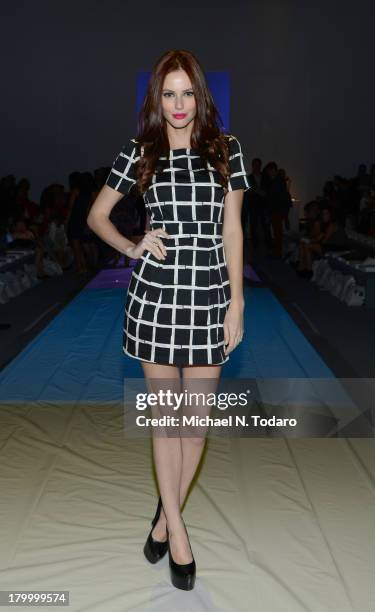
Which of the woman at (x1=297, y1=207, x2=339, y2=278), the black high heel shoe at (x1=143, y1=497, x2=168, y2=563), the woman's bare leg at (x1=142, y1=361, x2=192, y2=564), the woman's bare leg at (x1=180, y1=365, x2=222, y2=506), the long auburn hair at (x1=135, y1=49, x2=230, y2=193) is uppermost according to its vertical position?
the long auburn hair at (x1=135, y1=49, x2=230, y2=193)

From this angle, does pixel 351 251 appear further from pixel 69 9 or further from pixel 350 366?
pixel 69 9

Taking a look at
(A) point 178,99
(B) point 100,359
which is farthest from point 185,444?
(B) point 100,359

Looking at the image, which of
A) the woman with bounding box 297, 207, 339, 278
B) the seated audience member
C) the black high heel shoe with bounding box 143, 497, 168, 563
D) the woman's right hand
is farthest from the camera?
the seated audience member

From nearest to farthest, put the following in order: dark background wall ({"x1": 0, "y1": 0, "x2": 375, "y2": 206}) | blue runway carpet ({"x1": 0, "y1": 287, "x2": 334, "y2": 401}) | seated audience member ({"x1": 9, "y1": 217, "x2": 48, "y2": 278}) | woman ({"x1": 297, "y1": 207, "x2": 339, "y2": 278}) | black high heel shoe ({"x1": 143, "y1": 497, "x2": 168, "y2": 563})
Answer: black high heel shoe ({"x1": 143, "y1": 497, "x2": 168, "y2": 563}), blue runway carpet ({"x1": 0, "y1": 287, "x2": 334, "y2": 401}), woman ({"x1": 297, "y1": 207, "x2": 339, "y2": 278}), seated audience member ({"x1": 9, "y1": 217, "x2": 48, "y2": 278}), dark background wall ({"x1": 0, "y1": 0, "x2": 375, "y2": 206})

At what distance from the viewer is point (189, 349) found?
2.17 meters

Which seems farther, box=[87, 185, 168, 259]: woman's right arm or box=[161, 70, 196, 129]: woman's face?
box=[87, 185, 168, 259]: woman's right arm

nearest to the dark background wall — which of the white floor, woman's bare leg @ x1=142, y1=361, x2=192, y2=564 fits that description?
the white floor

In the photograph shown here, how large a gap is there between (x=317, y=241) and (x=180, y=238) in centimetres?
718

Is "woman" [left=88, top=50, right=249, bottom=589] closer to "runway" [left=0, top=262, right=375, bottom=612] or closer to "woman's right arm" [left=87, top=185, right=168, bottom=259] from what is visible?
"woman's right arm" [left=87, top=185, right=168, bottom=259]

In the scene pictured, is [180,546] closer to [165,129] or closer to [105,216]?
[105,216]

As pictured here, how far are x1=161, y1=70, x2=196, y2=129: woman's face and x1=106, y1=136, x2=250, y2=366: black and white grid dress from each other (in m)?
0.09

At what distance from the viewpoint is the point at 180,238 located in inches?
A: 84.3

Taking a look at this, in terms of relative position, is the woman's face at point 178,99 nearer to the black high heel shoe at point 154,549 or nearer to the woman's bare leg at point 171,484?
the woman's bare leg at point 171,484

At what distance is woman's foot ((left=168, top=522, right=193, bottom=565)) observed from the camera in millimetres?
2252
